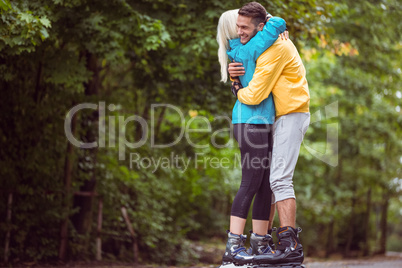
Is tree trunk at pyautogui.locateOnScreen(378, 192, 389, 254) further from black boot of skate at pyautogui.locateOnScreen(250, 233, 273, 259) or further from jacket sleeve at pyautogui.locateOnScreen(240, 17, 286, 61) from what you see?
jacket sleeve at pyautogui.locateOnScreen(240, 17, 286, 61)

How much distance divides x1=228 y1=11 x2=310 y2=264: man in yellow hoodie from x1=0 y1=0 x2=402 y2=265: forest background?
2347mm

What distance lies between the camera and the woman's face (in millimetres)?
3295

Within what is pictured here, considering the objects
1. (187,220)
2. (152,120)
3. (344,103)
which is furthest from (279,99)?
(344,103)

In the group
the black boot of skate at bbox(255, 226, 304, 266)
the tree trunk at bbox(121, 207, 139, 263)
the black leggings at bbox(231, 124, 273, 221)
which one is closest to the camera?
the black boot of skate at bbox(255, 226, 304, 266)

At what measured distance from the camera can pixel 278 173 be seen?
3256 mm

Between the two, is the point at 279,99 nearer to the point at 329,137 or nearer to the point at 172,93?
the point at 172,93

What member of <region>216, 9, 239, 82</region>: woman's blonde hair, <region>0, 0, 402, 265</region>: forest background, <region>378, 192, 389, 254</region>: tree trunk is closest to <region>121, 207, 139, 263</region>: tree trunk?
<region>0, 0, 402, 265</region>: forest background

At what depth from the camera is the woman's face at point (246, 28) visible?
329 cm

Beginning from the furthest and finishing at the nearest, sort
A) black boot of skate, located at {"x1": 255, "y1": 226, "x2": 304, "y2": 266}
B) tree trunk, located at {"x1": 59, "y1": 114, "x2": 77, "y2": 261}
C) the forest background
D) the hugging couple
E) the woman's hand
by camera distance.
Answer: tree trunk, located at {"x1": 59, "y1": 114, "x2": 77, "y2": 261} < the forest background < the woman's hand < the hugging couple < black boot of skate, located at {"x1": 255, "y1": 226, "x2": 304, "y2": 266}

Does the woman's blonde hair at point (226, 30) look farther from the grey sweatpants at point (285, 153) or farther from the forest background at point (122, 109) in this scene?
the forest background at point (122, 109)

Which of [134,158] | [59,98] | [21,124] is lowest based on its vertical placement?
[134,158]

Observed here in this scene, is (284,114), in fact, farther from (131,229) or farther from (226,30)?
(131,229)

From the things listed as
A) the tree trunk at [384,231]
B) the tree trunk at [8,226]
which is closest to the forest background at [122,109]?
the tree trunk at [8,226]

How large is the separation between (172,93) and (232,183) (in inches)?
166
